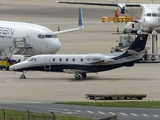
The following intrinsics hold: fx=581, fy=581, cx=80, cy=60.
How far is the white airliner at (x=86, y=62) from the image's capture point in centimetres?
4916

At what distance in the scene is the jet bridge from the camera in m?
59.2

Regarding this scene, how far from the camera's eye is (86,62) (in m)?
49.8

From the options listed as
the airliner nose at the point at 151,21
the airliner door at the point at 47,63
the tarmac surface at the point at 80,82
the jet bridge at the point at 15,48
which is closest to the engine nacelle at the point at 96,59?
the tarmac surface at the point at 80,82

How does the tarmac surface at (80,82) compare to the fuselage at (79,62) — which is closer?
the tarmac surface at (80,82)

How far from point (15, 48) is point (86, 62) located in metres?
12.3

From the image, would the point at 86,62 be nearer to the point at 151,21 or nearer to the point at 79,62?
the point at 79,62

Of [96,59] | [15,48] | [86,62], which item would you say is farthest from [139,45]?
[15,48]

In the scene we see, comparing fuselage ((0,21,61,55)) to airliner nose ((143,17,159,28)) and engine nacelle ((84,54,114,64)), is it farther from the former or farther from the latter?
airliner nose ((143,17,159,28))

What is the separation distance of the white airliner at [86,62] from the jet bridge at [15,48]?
26.6ft

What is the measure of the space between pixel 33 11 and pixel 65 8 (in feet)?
33.8

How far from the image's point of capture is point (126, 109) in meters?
35.9

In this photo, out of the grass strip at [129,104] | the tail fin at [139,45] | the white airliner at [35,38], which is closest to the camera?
the grass strip at [129,104]

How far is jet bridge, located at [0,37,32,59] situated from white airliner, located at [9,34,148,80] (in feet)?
26.6

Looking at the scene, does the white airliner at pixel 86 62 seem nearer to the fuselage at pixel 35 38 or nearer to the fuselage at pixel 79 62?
the fuselage at pixel 79 62
